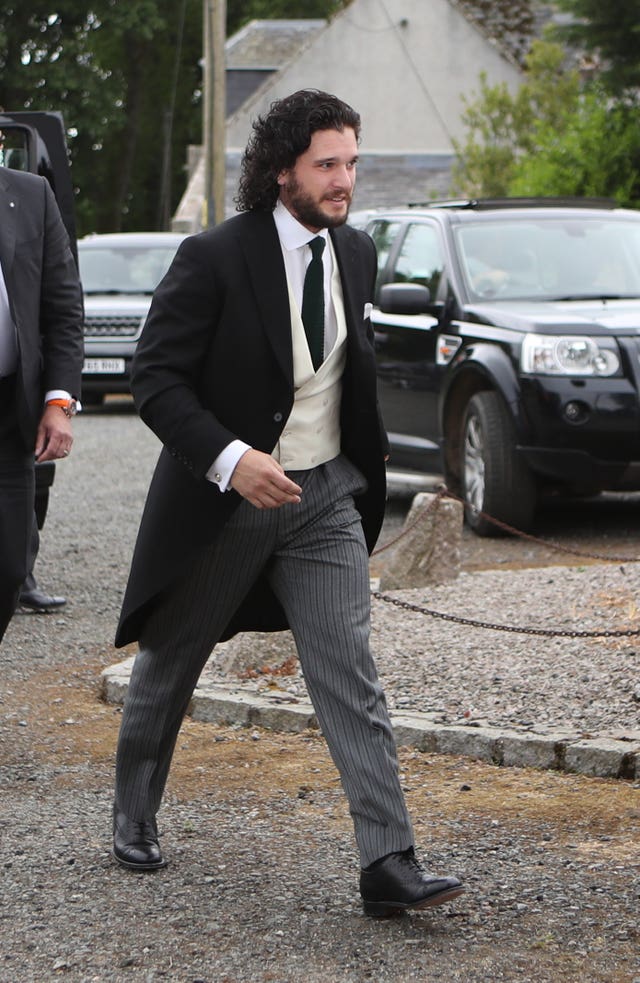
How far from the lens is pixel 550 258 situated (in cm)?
1164

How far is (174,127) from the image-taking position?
7956 cm

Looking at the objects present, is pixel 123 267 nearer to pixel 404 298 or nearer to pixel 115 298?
pixel 115 298

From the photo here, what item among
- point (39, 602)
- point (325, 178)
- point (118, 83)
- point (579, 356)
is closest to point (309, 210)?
point (325, 178)

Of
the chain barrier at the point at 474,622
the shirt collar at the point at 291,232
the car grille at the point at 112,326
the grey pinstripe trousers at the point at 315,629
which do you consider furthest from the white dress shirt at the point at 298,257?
the car grille at the point at 112,326

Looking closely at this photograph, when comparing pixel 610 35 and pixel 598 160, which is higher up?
pixel 610 35

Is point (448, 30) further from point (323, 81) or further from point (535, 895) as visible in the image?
point (535, 895)

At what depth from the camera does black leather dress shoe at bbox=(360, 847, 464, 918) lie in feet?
13.7

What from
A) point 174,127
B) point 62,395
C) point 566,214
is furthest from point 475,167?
point 174,127

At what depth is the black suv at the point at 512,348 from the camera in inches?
405

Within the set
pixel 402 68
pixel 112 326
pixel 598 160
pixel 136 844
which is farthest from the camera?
pixel 402 68

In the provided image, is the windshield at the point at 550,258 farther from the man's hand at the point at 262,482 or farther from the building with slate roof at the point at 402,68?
the building with slate roof at the point at 402,68

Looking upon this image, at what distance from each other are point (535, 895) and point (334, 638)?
0.82 meters

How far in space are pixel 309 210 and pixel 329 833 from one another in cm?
181

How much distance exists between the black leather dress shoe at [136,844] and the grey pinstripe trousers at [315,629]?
222mm
